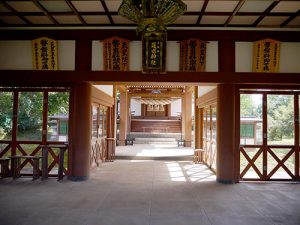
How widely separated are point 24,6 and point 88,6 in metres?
1.44

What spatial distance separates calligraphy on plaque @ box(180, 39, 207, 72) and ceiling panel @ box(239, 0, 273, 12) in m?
1.37

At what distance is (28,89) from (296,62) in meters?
7.25

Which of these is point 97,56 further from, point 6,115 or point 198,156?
point 198,156

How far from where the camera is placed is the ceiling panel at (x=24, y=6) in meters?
6.06

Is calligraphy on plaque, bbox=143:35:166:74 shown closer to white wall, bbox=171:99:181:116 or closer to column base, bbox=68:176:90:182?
column base, bbox=68:176:90:182

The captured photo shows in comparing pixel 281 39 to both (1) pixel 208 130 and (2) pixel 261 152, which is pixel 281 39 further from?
(1) pixel 208 130

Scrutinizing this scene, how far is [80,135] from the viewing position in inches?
292

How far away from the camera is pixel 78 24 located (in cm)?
730

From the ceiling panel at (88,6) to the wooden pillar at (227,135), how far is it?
145 inches

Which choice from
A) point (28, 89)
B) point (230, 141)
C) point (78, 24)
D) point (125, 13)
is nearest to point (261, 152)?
point (230, 141)

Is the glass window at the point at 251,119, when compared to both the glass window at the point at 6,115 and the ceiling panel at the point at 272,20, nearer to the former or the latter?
the ceiling panel at the point at 272,20

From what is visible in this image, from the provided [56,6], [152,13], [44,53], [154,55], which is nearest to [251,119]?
[154,55]

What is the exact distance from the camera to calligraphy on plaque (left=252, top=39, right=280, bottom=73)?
7199 millimetres

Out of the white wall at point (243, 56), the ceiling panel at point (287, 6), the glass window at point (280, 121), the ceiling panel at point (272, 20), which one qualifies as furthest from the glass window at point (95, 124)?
the ceiling panel at point (287, 6)
